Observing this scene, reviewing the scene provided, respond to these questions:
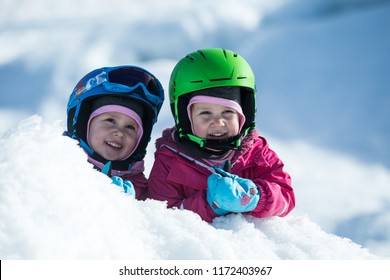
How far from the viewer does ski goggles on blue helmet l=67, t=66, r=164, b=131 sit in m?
4.19

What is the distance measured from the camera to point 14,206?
1.74m

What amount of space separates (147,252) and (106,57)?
539 inches

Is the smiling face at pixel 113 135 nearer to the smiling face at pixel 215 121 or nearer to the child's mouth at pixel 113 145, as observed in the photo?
the child's mouth at pixel 113 145

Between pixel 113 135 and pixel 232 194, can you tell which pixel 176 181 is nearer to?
pixel 232 194

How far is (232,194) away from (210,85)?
2.88ft

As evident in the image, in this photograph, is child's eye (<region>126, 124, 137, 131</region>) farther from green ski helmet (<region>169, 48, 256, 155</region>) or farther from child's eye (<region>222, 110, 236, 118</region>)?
child's eye (<region>222, 110, 236, 118</region>)

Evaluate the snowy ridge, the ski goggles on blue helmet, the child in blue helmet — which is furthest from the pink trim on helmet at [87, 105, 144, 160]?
the snowy ridge

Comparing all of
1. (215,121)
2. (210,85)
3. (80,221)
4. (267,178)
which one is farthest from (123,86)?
(80,221)

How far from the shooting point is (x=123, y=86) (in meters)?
4.20

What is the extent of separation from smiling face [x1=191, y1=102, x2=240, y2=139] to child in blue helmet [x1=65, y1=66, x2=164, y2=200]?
0.67m

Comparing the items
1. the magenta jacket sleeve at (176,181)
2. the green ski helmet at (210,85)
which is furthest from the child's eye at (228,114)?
the magenta jacket sleeve at (176,181)

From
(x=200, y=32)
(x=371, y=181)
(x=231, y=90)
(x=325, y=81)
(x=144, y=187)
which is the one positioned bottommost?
(x=144, y=187)

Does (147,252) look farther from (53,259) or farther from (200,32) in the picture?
(200,32)

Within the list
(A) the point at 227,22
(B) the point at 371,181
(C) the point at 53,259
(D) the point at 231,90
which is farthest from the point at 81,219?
(A) the point at 227,22
